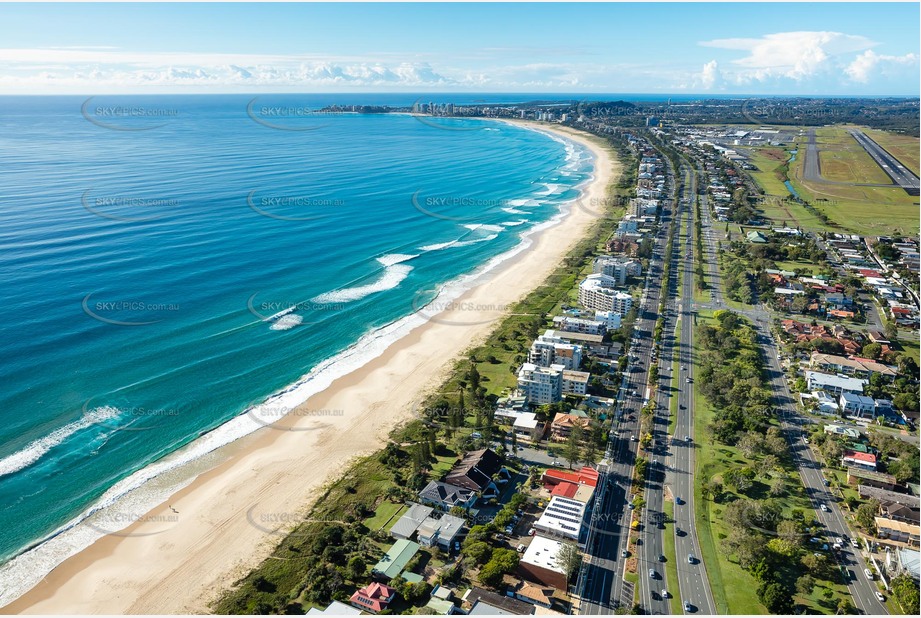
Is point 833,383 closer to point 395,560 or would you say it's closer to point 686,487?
point 686,487

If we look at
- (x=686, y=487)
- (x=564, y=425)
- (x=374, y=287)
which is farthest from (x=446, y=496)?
(x=374, y=287)

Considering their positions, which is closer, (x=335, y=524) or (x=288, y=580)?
(x=288, y=580)

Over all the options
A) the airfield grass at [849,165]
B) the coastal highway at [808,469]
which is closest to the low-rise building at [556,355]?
the coastal highway at [808,469]

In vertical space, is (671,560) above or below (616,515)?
below

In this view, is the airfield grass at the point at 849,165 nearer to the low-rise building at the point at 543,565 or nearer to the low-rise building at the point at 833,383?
the low-rise building at the point at 833,383

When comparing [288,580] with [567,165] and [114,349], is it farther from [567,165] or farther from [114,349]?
[567,165]

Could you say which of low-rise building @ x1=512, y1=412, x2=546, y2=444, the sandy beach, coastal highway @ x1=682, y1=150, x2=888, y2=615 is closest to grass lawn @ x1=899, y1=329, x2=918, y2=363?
coastal highway @ x1=682, y1=150, x2=888, y2=615

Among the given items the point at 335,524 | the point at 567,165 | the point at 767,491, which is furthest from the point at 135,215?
the point at 567,165
